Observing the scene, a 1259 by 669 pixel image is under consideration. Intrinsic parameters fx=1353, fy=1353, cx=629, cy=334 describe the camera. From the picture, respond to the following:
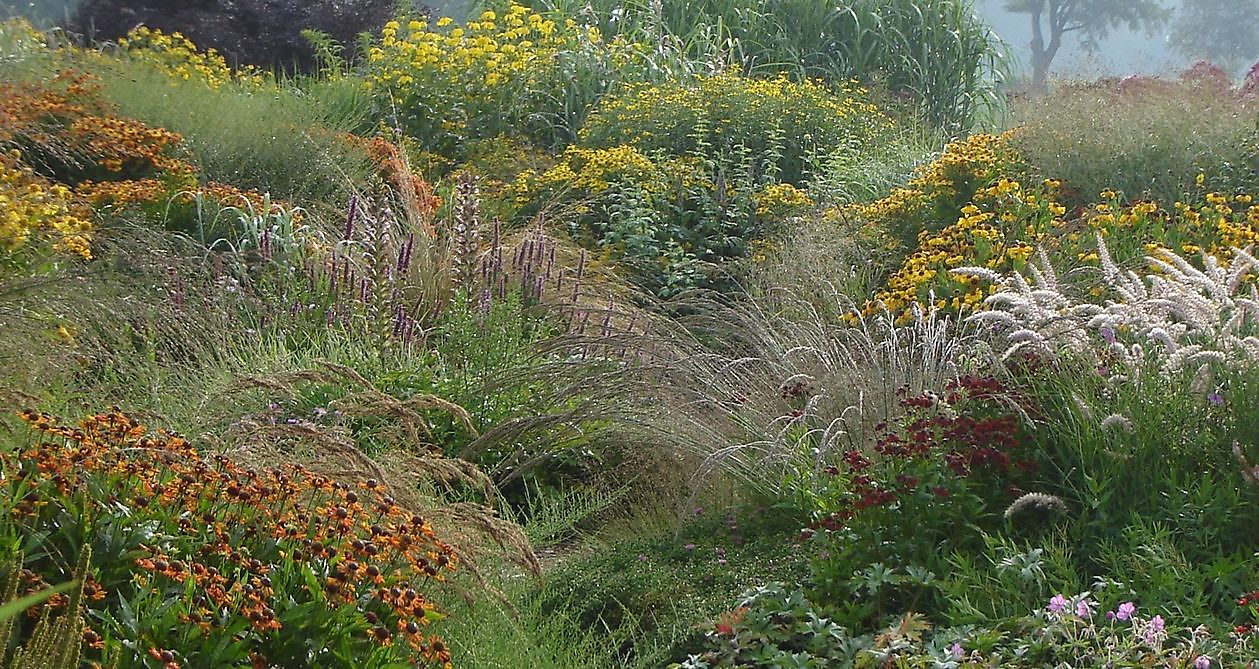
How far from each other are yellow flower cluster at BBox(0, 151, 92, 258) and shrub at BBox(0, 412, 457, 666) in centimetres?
299

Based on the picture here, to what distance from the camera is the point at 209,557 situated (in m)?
3.02

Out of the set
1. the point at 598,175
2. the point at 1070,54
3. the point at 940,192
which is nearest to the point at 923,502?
the point at 940,192

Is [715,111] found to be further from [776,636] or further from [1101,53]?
[1101,53]

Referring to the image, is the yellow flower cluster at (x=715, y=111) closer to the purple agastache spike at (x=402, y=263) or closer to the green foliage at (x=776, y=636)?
the purple agastache spike at (x=402, y=263)

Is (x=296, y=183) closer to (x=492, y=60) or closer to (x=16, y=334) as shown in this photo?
(x=492, y=60)

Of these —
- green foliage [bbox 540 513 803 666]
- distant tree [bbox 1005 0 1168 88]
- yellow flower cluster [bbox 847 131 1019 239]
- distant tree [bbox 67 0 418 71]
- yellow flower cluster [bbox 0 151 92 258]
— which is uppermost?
yellow flower cluster [bbox 847 131 1019 239]

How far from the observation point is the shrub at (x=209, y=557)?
270cm

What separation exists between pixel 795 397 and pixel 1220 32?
56282 millimetres

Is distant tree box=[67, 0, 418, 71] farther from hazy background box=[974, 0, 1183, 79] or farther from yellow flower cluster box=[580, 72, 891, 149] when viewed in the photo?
hazy background box=[974, 0, 1183, 79]

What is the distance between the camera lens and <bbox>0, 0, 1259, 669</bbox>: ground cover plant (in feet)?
10.1

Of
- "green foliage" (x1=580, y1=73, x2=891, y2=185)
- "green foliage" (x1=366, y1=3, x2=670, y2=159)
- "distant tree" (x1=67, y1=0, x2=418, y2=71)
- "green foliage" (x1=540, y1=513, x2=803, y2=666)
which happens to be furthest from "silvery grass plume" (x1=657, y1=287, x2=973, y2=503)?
"distant tree" (x1=67, y1=0, x2=418, y2=71)

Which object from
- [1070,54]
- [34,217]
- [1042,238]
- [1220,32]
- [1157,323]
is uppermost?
[1157,323]

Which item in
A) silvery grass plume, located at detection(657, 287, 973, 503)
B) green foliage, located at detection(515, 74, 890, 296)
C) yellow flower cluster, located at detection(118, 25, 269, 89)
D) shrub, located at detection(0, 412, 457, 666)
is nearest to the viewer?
shrub, located at detection(0, 412, 457, 666)

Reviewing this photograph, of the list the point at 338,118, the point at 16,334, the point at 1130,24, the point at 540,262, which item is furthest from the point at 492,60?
the point at 1130,24
